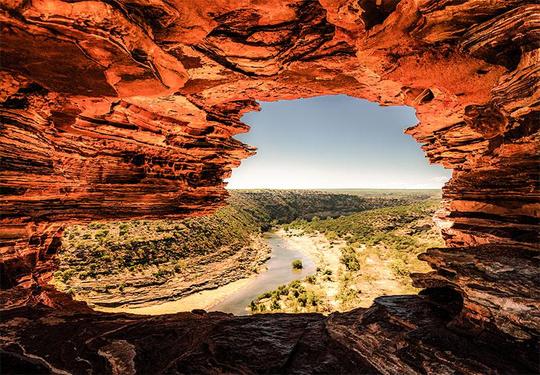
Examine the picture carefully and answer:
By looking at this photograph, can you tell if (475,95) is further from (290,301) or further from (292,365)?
(290,301)

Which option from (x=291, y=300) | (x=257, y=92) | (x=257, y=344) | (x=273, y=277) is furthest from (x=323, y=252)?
(x=257, y=344)

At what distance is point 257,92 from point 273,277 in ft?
97.0

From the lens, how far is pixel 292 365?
538 cm

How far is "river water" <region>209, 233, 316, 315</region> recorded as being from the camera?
90.8ft

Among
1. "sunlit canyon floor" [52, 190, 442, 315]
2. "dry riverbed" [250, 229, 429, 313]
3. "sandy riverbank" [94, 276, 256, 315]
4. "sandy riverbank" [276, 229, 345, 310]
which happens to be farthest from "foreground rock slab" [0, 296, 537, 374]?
"sandy riverbank" [276, 229, 345, 310]

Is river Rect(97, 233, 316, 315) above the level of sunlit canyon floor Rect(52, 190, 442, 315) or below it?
below

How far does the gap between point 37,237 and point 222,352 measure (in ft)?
32.4

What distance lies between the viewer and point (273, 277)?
120 ft

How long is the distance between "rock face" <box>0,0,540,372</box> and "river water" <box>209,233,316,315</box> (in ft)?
58.6

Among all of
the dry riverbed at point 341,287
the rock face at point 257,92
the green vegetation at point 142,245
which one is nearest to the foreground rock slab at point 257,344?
the rock face at point 257,92

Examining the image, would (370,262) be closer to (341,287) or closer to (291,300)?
(341,287)

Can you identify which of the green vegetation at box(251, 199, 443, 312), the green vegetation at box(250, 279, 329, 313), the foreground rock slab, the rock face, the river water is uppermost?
the rock face

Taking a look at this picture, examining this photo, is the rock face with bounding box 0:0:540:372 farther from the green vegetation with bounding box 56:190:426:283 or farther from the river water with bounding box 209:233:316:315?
the green vegetation with bounding box 56:190:426:283

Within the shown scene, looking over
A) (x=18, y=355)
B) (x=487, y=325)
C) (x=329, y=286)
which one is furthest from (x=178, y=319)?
(x=329, y=286)
